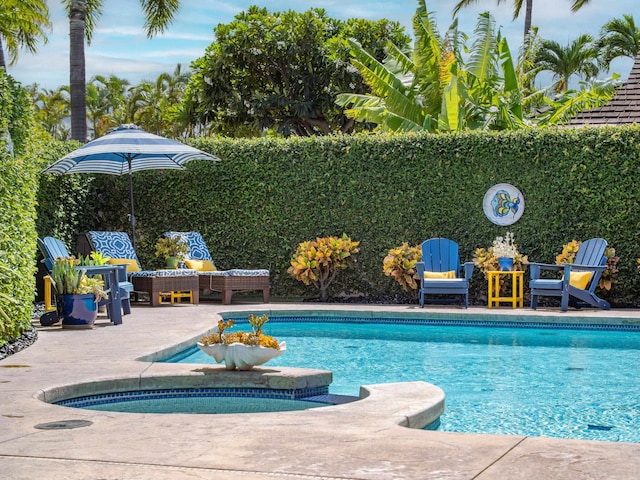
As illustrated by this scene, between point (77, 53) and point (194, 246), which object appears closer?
→ point (194, 246)

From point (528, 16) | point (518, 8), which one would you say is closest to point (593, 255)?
point (528, 16)

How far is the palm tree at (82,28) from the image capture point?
2016 cm

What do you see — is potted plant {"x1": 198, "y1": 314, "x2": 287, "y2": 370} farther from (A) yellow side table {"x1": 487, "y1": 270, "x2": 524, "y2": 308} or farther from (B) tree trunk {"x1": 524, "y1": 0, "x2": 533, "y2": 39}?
(B) tree trunk {"x1": 524, "y1": 0, "x2": 533, "y2": 39}

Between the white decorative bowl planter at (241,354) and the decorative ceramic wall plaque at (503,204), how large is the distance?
319 inches

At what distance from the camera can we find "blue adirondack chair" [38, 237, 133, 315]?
11516 millimetres

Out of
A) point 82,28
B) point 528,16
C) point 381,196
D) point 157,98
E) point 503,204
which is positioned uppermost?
point 157,98

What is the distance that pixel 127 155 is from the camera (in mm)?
15141

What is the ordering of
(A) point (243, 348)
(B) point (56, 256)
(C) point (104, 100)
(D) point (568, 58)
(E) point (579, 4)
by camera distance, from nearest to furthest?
(A) point (243, 348)
(B) point (56, 256)
(E) point (579, 4)
(D) point (568, 58)
(C) point (104, 100)

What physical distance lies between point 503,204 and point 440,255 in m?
1.37

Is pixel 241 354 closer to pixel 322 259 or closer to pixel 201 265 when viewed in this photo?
pixel 322 259

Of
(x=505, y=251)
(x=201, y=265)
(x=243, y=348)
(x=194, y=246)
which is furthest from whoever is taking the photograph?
(x=194, y=246)

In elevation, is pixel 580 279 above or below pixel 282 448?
above

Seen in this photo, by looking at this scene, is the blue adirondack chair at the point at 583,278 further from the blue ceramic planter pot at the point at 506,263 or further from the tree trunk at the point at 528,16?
the tree trunk at the point at 528,16

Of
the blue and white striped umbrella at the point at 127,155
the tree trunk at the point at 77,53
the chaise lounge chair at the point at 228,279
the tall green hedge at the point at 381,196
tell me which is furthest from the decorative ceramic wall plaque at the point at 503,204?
the tree trunk at the point at 77,53
